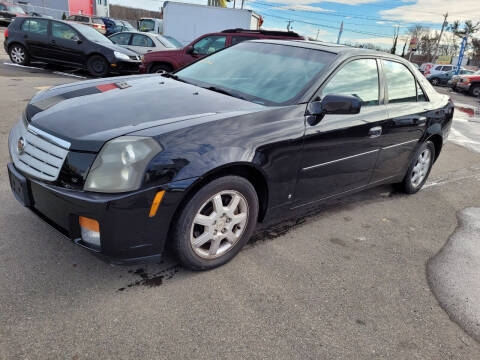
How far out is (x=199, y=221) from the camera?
251 centimetres

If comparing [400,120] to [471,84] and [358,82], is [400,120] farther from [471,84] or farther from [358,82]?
[471,84]

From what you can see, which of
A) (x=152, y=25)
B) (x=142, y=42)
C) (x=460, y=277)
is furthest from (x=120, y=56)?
(x=152, y=25)

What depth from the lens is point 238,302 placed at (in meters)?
2.44

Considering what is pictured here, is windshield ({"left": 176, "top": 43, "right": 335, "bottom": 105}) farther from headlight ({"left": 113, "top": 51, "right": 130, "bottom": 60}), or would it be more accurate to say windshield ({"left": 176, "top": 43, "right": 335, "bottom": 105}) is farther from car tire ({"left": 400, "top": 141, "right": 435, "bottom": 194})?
headlight ({"left": 113, "top": 51, "right": 130, "bottom": 60})

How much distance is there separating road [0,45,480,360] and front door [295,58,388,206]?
1.59ft

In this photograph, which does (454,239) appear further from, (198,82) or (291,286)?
(198,82)

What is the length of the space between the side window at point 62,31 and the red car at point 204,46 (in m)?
2.14

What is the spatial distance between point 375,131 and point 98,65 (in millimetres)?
9516

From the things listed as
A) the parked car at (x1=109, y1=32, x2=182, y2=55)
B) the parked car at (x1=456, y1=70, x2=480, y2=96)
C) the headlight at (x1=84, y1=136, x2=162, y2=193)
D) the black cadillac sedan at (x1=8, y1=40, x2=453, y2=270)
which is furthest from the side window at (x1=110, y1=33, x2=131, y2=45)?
the parked car at (x1=456, y1=70, x2=480, y2=96)

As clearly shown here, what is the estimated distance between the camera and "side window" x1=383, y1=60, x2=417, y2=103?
3.78 m

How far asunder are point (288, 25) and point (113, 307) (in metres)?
65.9

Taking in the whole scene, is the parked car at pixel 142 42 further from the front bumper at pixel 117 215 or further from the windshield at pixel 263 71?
the front bumper at pixel 117 215

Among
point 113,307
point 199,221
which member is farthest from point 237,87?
point 113,307

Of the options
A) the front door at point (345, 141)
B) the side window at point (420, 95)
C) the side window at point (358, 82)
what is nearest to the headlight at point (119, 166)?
the front door at point (345, 141)
